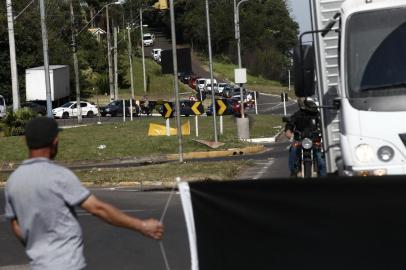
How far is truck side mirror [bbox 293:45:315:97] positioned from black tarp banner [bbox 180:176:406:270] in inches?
131

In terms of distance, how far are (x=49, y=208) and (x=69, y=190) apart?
0.55ft

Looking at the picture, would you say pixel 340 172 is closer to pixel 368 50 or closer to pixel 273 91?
pixel 368 50

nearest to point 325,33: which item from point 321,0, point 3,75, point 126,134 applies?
point 321,0

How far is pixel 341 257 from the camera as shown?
6.85 meters

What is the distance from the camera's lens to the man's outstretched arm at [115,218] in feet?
18.7

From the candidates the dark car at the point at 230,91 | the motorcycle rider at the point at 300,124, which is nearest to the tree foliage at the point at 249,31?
the dark car at the point at 230,91

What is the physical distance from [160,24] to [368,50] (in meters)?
130

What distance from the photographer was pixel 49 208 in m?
5.64

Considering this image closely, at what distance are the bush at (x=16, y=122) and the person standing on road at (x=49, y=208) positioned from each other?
34.4m

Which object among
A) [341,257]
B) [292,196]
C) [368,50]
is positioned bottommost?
[341,257]

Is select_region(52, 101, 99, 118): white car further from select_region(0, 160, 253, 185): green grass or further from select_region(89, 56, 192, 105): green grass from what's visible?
select_region(0, 160, 253, 185): green grass

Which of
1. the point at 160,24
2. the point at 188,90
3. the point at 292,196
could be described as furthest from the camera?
the point at 160,24

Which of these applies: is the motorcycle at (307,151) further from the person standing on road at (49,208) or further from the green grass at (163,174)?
the person standing on road at (49,208)

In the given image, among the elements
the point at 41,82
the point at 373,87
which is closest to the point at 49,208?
the point at 373,87
